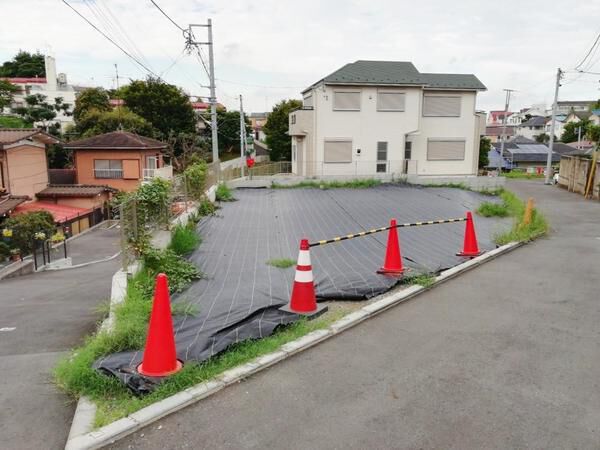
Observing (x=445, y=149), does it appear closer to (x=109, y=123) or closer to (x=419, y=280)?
(x=419, y=280)

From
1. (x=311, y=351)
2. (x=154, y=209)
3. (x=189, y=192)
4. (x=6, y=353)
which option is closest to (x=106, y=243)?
(x=189, y=192)

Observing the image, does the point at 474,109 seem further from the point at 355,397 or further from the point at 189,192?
the point at 355,397

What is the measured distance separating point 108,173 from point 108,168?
34 centimetres

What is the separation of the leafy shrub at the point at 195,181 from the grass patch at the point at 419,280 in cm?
597

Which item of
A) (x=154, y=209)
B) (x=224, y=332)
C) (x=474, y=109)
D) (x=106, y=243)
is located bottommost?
(x=106, y=243)

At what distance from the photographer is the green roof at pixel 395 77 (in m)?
23.3

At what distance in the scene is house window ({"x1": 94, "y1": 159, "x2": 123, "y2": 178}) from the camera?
32094mm

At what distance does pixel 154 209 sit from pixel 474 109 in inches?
866

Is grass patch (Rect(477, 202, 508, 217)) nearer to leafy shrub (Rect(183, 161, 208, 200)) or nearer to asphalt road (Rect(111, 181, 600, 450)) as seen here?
asphalt road (Rect(111, 181, 600, 450))

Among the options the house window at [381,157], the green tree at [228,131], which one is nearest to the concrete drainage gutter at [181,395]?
the house window at [381,157]

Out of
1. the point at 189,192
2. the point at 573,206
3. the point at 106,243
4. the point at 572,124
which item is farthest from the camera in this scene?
the point at 572,124

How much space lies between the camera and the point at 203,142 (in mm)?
44031

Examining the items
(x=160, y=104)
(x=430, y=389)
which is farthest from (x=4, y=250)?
(x=160, y=104)

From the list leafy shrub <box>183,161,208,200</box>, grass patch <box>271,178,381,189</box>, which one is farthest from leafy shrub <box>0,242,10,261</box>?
leafy shrub <box>183,161,208,200</box>
